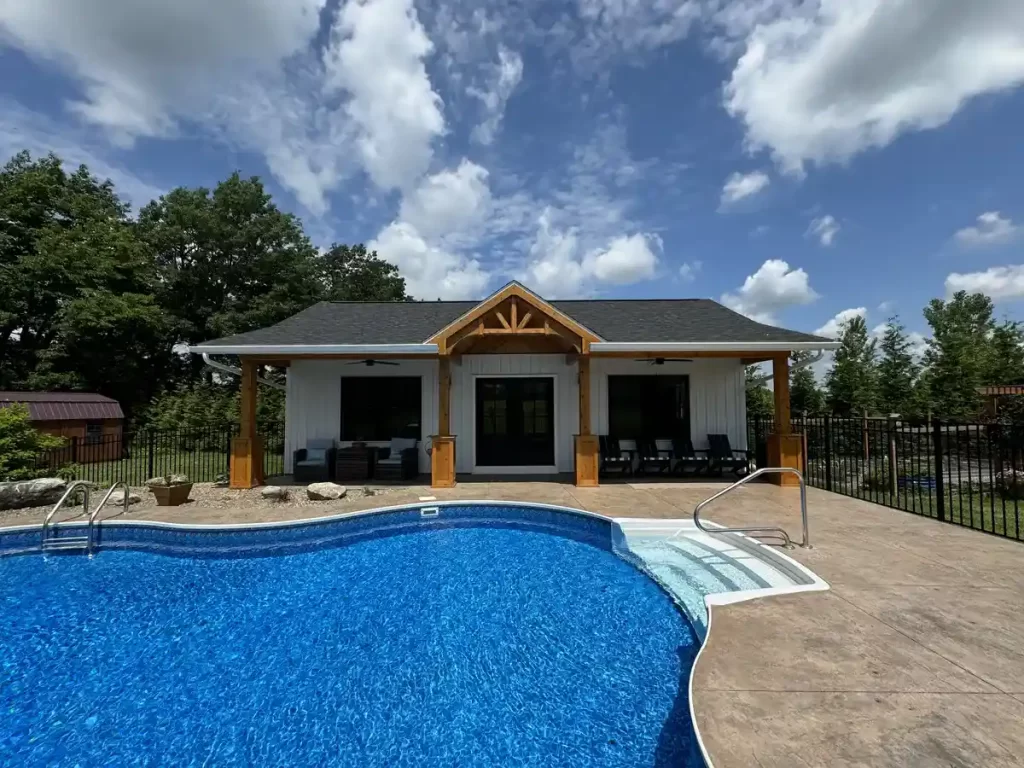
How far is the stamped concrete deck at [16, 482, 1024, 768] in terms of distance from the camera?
222 centimetres

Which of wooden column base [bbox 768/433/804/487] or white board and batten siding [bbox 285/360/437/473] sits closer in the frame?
wooden column base [bbox 768/433/804/487]

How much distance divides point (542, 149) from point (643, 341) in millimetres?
6620

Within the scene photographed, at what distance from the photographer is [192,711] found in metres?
3.36

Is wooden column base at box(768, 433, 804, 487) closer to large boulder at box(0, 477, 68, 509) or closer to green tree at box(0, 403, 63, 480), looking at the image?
large boulder at box(0, 477, 68, 509)

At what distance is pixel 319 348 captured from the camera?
9.54m

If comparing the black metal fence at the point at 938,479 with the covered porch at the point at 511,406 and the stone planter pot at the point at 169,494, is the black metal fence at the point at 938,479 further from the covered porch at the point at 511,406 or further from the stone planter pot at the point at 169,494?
the stone planter pot at the point at 169,494

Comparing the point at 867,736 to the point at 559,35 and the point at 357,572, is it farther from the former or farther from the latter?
the point at 559,35

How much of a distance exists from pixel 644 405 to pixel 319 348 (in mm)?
7673

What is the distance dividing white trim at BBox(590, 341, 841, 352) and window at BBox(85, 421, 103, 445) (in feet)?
55.6

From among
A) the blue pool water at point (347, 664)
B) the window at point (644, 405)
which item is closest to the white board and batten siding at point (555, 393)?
the window at point (644, 405)

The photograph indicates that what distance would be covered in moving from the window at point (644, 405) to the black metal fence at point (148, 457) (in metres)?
8.77

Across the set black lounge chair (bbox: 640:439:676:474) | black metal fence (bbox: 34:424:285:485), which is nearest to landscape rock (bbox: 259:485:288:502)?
black metal fence (bbox: 34:424:285:485)

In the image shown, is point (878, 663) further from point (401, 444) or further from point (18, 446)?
point (18, 446)

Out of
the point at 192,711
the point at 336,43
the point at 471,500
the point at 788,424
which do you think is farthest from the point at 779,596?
the point at 336,43
